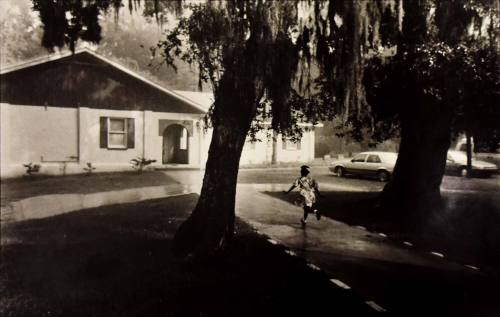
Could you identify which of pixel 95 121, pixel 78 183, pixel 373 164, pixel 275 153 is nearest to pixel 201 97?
pixel 275 153

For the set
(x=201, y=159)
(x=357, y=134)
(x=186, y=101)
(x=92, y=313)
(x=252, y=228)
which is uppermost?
(x=186, y=101)

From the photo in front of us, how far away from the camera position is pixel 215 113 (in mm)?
6504

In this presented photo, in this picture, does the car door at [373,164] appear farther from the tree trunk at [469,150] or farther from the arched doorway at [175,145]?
the arched doorway at [175,145]

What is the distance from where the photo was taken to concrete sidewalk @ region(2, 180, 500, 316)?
5426 millimetres

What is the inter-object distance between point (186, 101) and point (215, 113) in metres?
1.42

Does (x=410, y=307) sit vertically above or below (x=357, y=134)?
below

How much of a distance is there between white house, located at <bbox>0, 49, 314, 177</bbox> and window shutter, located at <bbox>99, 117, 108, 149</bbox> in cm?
2

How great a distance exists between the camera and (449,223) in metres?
7.27

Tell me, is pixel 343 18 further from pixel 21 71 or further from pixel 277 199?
pixel 21 71

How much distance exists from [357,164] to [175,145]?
371 cm

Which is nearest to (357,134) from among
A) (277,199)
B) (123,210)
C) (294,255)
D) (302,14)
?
(277,199)

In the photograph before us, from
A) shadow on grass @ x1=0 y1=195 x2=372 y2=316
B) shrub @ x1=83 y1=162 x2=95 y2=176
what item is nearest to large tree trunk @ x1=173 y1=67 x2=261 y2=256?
shadow on grass @ x1=0 y1=195 x2=372 y2=316

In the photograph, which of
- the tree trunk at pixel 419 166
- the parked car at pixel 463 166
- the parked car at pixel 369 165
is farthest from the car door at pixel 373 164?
the parked car at pixel 463 166

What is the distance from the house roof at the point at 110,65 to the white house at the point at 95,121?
0.7 inches
